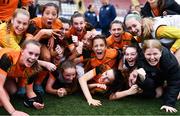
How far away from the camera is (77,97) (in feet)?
10.6

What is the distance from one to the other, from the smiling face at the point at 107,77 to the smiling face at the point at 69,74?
255 millimetres

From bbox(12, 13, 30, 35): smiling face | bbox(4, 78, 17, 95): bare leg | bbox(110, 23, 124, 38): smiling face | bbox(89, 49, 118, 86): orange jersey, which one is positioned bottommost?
bbox(4, 78, 17, 95): bare leg

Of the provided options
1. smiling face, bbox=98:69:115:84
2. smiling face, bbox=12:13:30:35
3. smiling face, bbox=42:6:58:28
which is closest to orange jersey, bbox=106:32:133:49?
smiling face, bbox=98:69:115:84

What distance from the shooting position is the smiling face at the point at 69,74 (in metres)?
3.23

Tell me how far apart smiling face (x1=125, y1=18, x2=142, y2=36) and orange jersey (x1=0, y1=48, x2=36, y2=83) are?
1145 millimetres

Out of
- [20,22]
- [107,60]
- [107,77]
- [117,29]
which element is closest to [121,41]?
[117,29]

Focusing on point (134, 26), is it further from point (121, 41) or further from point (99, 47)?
point (99, 47)

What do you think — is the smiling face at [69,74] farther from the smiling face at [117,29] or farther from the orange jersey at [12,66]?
the smiling face at [117,29]

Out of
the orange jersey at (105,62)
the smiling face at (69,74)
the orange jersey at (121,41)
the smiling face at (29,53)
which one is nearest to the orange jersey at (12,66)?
the smiling face at (29,53)

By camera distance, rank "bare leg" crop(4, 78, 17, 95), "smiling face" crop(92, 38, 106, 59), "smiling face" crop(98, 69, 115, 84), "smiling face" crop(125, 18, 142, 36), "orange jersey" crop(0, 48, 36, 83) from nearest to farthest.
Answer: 1. "orange jersey" crop(0, 48, 36, 83)
2. "bare leg" crop(4, 78, 17, 95)
3. "smiling face" crop(98, 69, 115, 84)
4. "smiling face" crop(92, 38, 106, 59)
5. "smiling face" crop(125, 18, 142, 36)

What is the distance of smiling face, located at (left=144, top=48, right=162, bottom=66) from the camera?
2.93m

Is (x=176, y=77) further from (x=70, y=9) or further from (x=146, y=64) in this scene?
(x=70, y=9)

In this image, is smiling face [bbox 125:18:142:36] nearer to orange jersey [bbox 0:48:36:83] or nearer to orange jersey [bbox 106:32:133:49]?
orange jersey [bbox 106:32:133:49]

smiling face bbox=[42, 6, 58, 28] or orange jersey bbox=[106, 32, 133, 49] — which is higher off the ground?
smiling face bbox=[42, 6, 58, 28]
